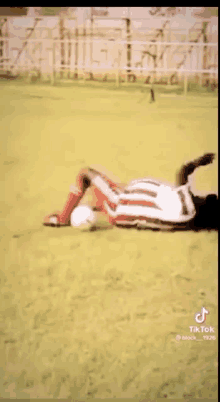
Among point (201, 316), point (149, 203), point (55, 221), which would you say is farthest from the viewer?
point (55, 221)

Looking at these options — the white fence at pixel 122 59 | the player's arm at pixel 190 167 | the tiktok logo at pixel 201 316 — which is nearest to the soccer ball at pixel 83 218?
the player's arm at pixel 190 167

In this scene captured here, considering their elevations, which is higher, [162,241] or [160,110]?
[160,110]

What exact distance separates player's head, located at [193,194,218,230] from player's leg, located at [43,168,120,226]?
0.27 meters

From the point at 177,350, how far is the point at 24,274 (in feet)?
1.49

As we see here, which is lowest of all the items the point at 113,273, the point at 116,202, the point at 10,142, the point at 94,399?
the point at 94,399

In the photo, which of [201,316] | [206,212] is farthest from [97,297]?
[206,212]

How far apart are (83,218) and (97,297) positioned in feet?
1.19

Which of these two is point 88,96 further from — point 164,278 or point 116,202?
point 164,278

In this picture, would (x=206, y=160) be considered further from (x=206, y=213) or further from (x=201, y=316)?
(x=201, y=316)

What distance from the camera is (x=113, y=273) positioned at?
0.99 m

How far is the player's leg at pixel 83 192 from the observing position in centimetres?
120

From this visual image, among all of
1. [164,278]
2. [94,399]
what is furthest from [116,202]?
[94,399]

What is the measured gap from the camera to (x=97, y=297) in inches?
34.8

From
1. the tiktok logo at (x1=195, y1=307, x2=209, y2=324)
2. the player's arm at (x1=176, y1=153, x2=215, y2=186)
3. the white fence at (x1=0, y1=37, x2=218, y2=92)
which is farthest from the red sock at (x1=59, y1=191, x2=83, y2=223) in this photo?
the white fence at (x1=0, y1=37, x2=218, y2=92)
